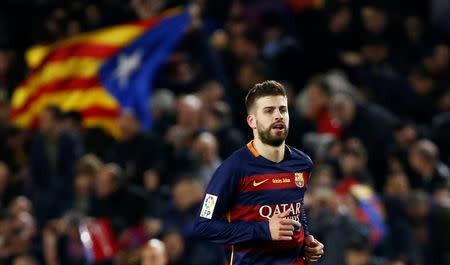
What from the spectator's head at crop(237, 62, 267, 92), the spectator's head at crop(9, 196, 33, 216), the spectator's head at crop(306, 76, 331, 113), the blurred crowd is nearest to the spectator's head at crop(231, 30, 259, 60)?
the blurred crowd

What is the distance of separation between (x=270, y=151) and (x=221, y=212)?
0.44m

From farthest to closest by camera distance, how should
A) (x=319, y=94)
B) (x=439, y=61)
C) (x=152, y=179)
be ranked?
(x=439, y=61) < (x=319, y=94) < (x=152, y=179)

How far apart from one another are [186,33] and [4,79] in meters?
2.83

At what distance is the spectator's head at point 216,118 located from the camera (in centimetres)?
1316

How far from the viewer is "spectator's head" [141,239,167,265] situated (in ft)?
34.7

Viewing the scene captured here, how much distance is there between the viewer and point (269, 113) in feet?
22.2

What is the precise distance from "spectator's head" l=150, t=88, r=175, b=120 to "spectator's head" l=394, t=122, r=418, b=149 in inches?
104

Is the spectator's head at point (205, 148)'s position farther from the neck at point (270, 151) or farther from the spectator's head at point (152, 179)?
the neck at point (270, 151)

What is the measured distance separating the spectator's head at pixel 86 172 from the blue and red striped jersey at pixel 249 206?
629 centimetres

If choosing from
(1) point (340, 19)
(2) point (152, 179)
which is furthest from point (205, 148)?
(1) point (340, 19)

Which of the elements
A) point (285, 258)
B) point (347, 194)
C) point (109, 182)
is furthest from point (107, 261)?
point (285, 258)

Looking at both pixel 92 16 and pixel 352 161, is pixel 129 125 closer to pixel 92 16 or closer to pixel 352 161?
pixel 352 161

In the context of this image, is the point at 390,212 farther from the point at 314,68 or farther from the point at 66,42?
the point at 66,42

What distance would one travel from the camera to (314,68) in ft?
50.6
